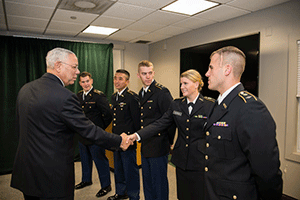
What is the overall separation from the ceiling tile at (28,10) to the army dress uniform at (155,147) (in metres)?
1.97

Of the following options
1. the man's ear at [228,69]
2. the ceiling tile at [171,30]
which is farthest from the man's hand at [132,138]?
the ceiling tile at [171,30]

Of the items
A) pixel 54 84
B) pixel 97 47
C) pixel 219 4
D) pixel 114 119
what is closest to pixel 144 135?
pixel 114 119

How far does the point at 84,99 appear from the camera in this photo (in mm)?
3338

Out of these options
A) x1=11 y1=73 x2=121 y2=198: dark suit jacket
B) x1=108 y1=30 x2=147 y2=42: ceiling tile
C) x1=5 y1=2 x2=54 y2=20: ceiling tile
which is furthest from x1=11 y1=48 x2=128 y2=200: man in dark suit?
x1=108 y1=30 x2=147 y2=42: ceiling tile

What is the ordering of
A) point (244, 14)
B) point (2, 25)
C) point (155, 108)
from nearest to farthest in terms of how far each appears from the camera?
point (155, 108)
point (244, 14)
point (2, 25)

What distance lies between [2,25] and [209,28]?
3.75m

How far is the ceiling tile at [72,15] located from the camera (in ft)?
10.5

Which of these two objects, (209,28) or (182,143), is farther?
(209,28)

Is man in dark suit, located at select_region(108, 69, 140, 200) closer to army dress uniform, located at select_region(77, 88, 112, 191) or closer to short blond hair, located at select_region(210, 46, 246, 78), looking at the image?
army dress uniform, located at select_region(77, 88, 112, 191)

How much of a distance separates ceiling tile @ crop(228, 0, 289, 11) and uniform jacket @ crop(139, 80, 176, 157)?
1.55 m

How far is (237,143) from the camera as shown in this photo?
1219 millimetres

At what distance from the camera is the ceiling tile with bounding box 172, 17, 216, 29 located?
365 centimetres

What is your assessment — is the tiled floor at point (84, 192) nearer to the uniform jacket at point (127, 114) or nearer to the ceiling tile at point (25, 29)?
the uniform jacket at point (127, 114)

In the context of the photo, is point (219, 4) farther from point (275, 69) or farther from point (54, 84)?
point (54, 84)
